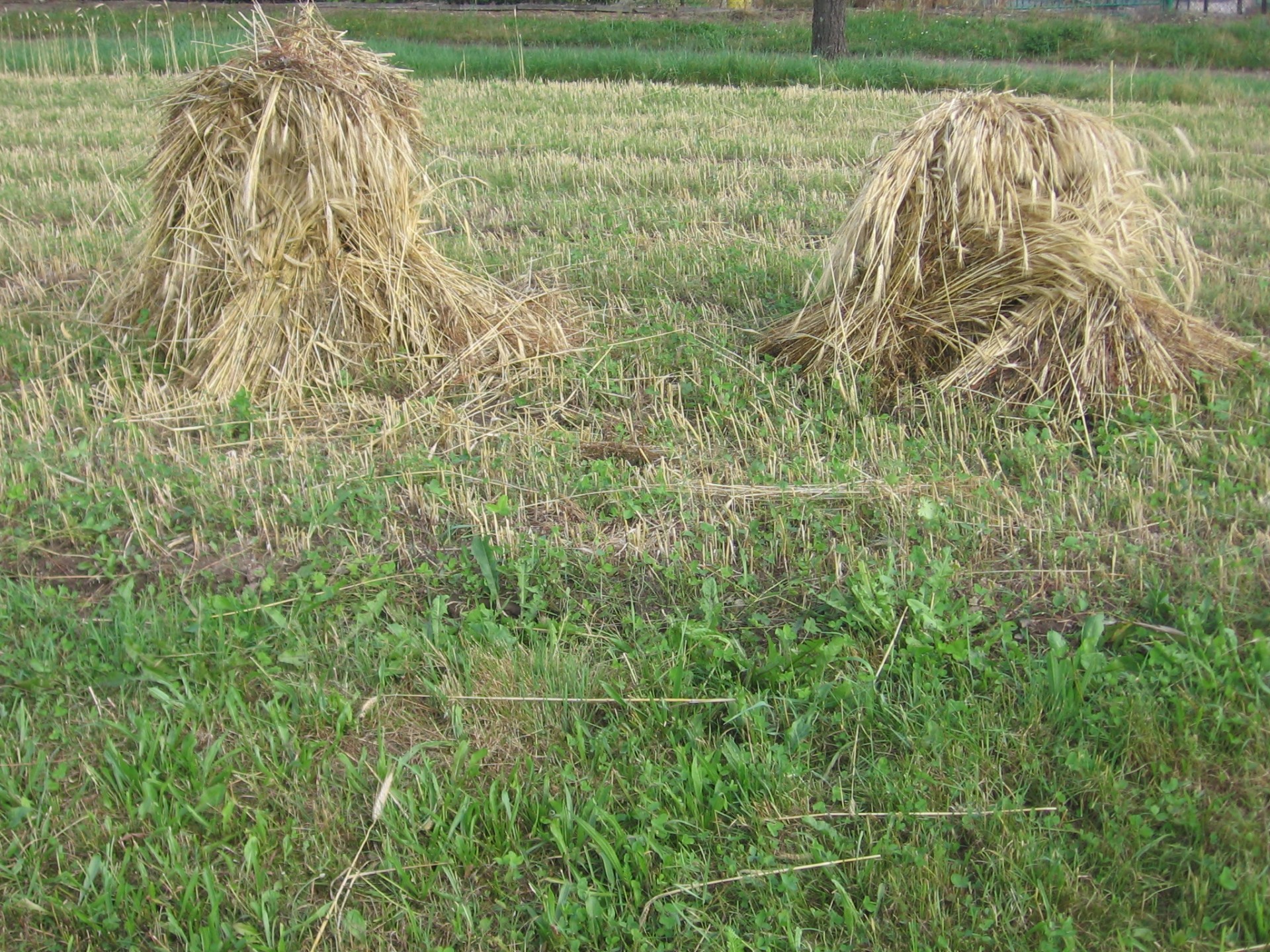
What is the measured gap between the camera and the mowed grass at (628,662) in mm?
2316

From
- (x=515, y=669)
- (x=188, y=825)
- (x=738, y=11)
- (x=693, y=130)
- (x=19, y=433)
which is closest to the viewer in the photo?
(x=188, y=825)

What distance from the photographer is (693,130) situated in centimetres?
992

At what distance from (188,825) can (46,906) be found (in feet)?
1.08

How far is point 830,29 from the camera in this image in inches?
599

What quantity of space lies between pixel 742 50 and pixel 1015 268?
13.3m

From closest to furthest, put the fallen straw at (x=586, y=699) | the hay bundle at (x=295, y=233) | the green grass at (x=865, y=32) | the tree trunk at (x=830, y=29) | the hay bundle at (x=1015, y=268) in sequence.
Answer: the fallen straw at (x=586, y=699) < the hay bundle at (x=1015, y=268) < the hay bundle at (x=295, y=233) < the tree trunk at (x=830, y=29) < the green grass at (x=865, y=32)

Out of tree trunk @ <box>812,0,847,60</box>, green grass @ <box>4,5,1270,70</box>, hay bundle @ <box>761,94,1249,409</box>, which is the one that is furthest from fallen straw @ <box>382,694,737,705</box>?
green grass @ <box>4,5,1270,70</box>

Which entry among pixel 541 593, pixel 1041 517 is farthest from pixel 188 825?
pixel 1041 517

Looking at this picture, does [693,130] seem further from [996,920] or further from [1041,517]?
[996,920]

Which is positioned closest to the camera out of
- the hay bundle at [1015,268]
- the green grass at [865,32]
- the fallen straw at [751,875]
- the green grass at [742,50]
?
the fallen straw at [751,875]

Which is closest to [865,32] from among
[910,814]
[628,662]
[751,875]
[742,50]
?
[742,50]

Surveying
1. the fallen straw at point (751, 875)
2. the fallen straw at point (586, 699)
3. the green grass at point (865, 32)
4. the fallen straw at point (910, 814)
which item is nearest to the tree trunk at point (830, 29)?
the green grass at point (865, 32)

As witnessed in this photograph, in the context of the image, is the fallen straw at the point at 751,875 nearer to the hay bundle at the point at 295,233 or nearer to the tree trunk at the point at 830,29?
the hay bundle at the point at 295,233

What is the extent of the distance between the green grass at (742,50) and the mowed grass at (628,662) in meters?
8.04
